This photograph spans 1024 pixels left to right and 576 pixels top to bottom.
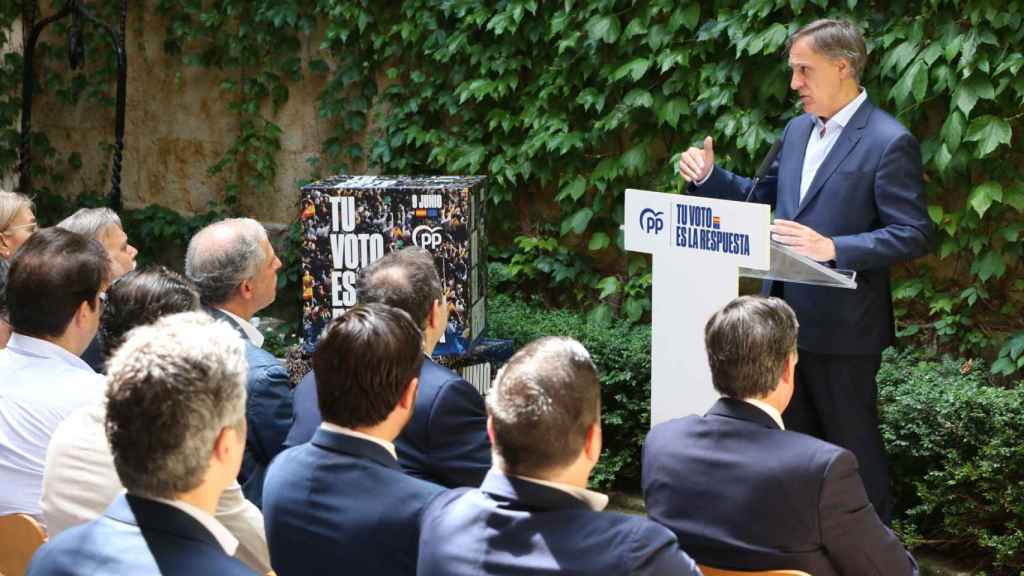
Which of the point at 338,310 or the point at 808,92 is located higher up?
the point at 808,92

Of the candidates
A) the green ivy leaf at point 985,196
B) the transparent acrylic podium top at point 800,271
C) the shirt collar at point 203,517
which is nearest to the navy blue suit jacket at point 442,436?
the shirt collar at point 203,517

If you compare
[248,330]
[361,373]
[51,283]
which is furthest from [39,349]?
[361,373]

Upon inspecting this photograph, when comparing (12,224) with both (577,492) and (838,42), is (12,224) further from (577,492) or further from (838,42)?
(577,492)

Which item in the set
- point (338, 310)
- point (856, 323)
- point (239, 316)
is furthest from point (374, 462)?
point (338, 310)

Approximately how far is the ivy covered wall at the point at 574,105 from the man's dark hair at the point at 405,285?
228cm

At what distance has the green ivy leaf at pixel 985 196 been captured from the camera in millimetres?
4363

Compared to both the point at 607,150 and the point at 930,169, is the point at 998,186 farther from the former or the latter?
the point at 607,150

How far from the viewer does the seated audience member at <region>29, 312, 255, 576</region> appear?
164 cm

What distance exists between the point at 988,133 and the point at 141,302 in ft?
9.60

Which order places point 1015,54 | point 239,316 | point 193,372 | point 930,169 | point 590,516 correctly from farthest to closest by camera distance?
point 930,169, point 1015,54, point 239,316, point 590,516, point 193,372

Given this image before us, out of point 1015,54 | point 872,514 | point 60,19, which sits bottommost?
point 872,514

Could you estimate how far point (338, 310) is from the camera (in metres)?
4.39

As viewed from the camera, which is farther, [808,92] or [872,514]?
[808,92]

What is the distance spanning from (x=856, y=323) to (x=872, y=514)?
4.39 feet
